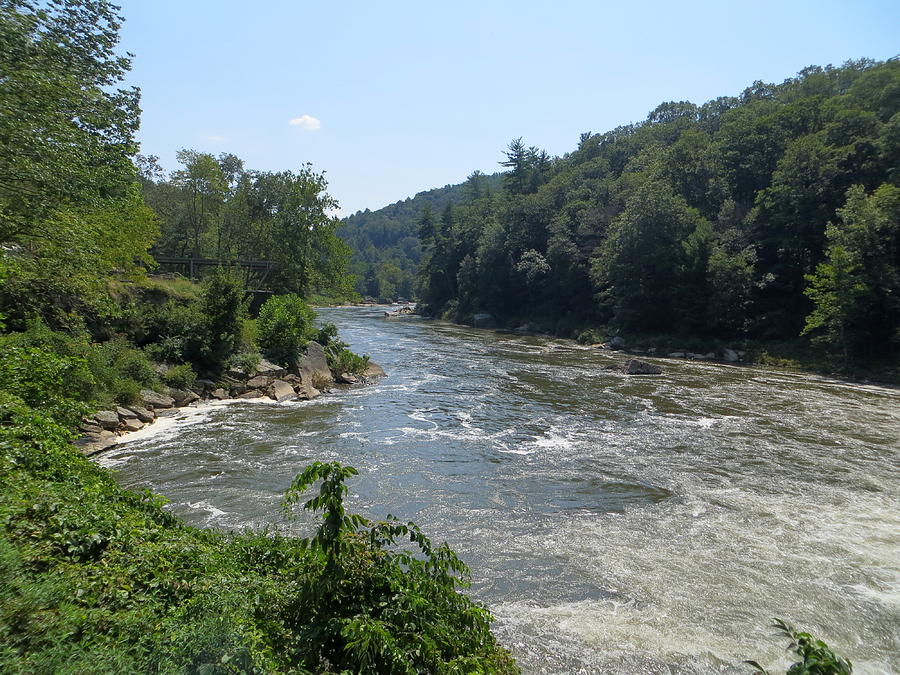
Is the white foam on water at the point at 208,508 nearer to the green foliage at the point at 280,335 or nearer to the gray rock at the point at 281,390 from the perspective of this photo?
the gray rock at the point at 281,390

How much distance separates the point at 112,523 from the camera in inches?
201

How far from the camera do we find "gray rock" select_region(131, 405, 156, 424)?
1661 centimetres

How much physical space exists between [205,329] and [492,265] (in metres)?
51.8

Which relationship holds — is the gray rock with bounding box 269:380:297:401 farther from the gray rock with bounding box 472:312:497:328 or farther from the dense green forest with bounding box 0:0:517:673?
the gray rock with bounding box 472:312:497:328

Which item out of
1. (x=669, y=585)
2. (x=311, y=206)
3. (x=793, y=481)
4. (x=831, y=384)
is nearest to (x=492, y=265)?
(x=311, y=206)

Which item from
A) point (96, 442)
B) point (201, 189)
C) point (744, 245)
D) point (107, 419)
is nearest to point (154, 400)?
point (107, 419)

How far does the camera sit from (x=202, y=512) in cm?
1038

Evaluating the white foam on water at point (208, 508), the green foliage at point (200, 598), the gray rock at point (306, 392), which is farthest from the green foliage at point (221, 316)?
the green foliage at point (200, 598)

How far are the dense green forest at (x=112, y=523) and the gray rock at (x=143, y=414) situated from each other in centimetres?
63

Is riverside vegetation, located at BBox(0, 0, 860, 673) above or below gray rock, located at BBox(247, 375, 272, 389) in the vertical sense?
above

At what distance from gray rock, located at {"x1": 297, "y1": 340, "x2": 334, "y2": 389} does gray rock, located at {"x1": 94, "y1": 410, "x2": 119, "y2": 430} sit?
29.6 ft

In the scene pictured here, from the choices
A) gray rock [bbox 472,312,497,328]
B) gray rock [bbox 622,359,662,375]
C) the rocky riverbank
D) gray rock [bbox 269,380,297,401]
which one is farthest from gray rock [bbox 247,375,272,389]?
gray rock [bbox 472,312,497,328]

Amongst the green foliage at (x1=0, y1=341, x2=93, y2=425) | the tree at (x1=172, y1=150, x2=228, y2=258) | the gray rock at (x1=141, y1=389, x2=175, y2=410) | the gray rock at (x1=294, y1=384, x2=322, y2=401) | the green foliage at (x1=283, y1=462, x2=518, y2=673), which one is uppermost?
the tree at (x1=172, y1=150, x2=228, y2=258)

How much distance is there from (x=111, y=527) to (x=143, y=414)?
1357 centimetres
